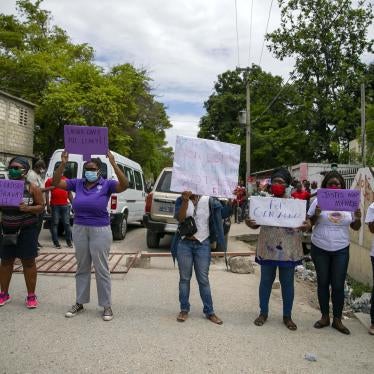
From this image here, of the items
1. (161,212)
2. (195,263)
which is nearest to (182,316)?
(195,263)

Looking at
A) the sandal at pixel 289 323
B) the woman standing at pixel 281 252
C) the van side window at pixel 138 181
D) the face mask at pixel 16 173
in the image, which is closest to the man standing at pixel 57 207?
the van side window at pixel 138 181

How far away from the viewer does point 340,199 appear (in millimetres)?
4789

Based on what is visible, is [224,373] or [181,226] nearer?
[224,373]

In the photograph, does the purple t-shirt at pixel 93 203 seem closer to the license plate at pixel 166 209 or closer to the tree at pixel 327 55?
the license plate at pixel 166 209

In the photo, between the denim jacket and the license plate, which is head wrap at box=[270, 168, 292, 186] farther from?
the license plate

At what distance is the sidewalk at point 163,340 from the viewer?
3.79 meters

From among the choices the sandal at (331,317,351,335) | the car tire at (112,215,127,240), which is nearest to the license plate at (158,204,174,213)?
the car tire at (112,215,127,240)

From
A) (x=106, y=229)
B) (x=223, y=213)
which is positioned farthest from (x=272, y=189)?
(x=106, y=229)

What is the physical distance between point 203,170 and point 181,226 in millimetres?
662

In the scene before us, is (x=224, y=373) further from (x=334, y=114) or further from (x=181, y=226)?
(x=334, y=114)

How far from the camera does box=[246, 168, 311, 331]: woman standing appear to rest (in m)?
4.90

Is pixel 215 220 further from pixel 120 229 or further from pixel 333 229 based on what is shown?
pixel 120 229

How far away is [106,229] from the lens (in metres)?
4.98

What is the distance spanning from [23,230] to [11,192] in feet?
1.53
